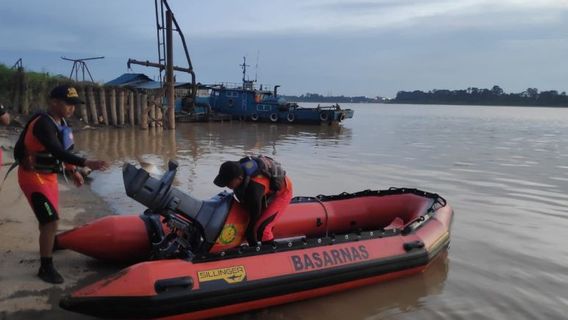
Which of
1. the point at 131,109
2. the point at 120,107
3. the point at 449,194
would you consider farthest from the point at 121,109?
the point at 449,194

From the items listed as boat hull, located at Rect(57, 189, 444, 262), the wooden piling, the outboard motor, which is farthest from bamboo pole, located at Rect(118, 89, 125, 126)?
the outboard motor

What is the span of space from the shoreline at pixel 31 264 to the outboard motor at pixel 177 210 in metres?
0.77

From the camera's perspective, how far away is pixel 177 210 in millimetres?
3949

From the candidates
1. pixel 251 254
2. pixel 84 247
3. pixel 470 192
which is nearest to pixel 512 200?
pixel 470 192

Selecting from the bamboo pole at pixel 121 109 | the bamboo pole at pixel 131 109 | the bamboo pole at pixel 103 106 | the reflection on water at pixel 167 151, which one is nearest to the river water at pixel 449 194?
the reflection on water at pixel 167 151

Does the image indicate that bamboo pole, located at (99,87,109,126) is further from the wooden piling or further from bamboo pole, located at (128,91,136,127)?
bamboo pole, located at (128,91,136,127)

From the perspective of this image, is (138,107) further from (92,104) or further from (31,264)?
(31,264)

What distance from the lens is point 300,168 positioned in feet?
37.4

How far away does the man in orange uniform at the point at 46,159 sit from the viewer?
3.62 m

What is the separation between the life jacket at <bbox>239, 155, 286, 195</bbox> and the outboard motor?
0.32 m

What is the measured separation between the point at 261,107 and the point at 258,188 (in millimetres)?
26899

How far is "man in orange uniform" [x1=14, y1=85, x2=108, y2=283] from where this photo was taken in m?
3.62

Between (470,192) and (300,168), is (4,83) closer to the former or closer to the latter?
(300,168)

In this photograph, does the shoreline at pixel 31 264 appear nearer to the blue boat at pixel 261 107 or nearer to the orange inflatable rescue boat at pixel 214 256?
the orange inflatable rescue boat at pixel 214 256
